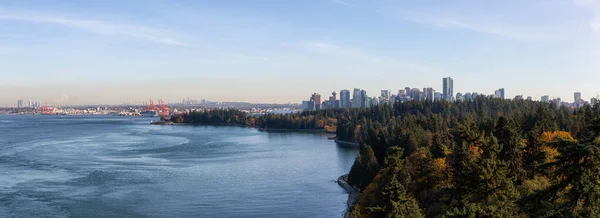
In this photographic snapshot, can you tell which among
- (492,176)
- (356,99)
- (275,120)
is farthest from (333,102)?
(492,176)

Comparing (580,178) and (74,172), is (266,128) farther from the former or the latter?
(580,178)

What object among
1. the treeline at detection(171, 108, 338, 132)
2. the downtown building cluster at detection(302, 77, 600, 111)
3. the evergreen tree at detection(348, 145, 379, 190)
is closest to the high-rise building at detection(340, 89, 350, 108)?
the downtown building cluster at detection(302, 77, 600, 111)

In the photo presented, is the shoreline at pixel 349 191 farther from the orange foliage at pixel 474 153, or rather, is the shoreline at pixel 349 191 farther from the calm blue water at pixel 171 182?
the orange foliage at pixel 474 153

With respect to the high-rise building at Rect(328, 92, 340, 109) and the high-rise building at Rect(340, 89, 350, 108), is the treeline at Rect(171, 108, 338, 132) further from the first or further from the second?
the high-rise building at Rect(340, 89, 350, 108)

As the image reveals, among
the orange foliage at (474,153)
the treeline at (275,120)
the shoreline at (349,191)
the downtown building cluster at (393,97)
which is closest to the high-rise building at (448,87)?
the downtown building cluster at (393,97)

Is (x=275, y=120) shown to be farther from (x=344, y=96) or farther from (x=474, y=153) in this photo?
(x=344, y=96)
